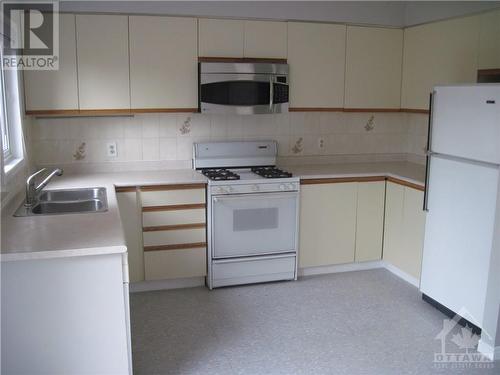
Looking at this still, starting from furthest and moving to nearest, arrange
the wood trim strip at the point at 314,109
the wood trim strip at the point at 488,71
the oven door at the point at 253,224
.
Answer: the wood trim strip at the point at 314,109
the oven door at the point at 253,224
the wood trim strip at the point at 488,71

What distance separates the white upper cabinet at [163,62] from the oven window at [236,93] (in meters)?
0.11

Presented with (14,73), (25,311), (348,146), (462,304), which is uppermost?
(14,73)

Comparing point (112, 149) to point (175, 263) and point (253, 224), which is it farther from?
→ point (253, 224)

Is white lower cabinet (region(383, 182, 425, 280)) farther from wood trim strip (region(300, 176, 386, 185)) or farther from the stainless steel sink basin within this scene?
the stainless steel sink basin

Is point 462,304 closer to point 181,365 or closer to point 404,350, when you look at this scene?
point 404,350

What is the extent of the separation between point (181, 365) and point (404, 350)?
132 centimetres

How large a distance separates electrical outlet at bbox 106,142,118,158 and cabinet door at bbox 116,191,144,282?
1.96ft

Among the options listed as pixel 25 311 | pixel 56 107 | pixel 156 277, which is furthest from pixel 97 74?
pixel 25 311

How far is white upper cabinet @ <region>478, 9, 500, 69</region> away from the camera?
129 inches

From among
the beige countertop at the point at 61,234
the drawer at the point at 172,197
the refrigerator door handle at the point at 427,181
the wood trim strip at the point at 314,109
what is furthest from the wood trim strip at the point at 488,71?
the beige countertop at the point at 61,234

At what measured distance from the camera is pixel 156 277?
364 cm

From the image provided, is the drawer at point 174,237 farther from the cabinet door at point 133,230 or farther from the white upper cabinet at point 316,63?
the white upper cabinet at point 316,63

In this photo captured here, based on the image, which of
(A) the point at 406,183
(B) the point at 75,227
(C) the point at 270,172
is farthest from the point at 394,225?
(B) the point at 75,227

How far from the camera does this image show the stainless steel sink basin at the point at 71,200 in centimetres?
304
